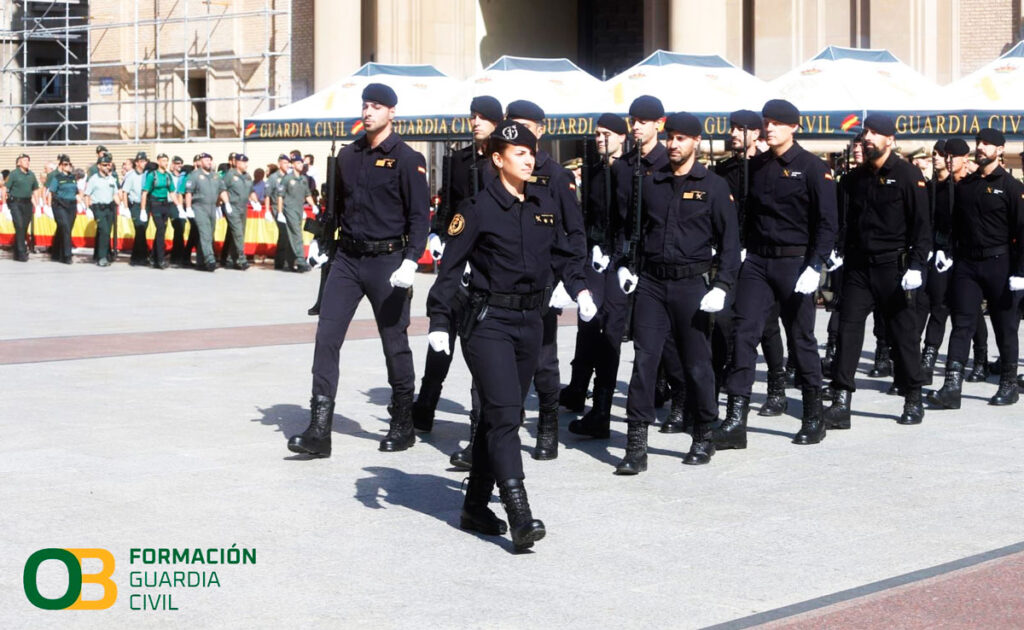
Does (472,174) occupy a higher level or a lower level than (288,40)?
lower

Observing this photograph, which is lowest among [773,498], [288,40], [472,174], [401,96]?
[773,498]

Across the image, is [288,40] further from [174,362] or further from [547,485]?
[547,485]

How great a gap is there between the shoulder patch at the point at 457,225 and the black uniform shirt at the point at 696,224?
200 cm

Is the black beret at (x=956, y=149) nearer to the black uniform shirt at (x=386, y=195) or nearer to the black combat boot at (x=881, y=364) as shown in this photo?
the black combat boot at (x=881, y=364)

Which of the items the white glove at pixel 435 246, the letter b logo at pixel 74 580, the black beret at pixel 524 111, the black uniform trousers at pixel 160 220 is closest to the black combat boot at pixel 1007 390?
the white glove at pixel 435 246

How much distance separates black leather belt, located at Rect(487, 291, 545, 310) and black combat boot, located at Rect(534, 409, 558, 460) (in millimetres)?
1964

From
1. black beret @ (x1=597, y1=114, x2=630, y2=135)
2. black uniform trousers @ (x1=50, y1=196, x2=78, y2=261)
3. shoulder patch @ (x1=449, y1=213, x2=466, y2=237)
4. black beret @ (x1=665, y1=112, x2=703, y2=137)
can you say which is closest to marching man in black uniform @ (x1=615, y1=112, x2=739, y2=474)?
black beret @ (x1=665, y1=112, x2=703, y2=137)

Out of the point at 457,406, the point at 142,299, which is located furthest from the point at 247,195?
the point at 457,406

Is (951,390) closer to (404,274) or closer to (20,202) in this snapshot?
(404,274)

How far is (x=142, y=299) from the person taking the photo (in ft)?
62.3

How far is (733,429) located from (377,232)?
238 centimetres

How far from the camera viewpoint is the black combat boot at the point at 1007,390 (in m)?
11.5

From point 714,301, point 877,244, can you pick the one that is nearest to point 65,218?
point 877,244

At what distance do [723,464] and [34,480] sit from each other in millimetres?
3668
